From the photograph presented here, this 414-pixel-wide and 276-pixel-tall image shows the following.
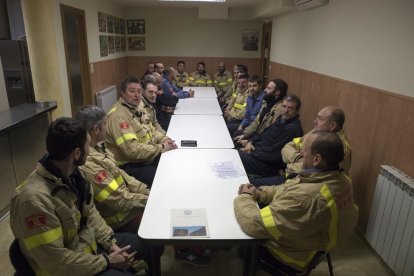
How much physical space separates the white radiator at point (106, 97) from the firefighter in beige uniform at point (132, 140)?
3.09 metres

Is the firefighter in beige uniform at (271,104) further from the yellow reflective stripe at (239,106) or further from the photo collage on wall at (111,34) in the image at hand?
the photo collage on wall at (111,34)

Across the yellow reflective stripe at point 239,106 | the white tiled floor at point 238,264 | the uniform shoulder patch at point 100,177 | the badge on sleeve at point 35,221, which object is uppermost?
the badge on sleeve at point 35,221

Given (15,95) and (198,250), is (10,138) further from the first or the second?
(198,250)

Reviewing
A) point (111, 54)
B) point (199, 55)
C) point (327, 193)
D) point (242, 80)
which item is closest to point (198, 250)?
point (327, 193)

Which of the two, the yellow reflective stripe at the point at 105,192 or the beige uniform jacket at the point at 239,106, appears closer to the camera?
the yellow reflective stripe at the point at 105,192

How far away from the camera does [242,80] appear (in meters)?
5.09

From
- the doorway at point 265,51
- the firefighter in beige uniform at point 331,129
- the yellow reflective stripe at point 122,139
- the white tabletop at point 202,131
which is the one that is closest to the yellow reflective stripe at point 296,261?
the firefighter in beige uniform at point 331,129

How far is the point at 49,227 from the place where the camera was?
127 centimetres

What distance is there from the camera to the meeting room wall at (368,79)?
2.24 metres

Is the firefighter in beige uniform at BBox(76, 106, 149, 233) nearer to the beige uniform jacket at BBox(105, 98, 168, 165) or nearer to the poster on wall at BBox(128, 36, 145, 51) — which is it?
the beige uniform jacket at BBox(105, 98, 168, 165)

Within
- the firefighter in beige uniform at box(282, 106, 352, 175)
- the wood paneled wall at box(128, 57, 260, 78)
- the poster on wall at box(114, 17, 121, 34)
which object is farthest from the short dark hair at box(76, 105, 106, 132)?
the wood paneled wall at box(128, 57, 260, 78)

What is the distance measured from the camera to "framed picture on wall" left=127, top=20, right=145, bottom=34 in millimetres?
8180

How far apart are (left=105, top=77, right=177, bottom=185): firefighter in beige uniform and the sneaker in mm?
710

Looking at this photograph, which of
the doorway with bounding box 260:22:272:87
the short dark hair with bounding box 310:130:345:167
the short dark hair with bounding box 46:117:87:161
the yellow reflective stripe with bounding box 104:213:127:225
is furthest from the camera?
the doorway with bounding box 260:22:272:87
